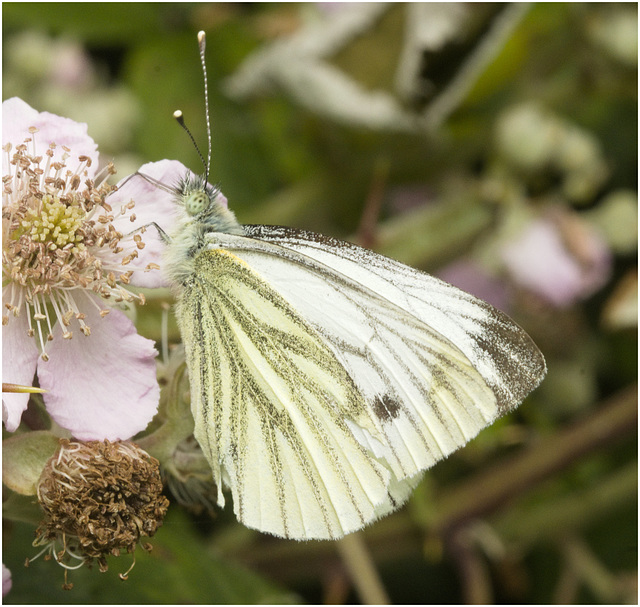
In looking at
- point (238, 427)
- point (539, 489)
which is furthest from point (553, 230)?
point (238, 427)

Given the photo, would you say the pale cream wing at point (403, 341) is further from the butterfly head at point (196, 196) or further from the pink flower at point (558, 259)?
the pink flower at point (558, 259)

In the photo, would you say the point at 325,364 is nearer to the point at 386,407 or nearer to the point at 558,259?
the point at 386,407

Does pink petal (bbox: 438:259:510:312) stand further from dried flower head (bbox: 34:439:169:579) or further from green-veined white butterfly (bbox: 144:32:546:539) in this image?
dried flower head (bbox: 34:439:169:579)

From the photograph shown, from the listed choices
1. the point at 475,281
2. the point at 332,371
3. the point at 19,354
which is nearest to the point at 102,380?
the point at 19,354

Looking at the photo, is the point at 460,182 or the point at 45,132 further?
the point at 460,182

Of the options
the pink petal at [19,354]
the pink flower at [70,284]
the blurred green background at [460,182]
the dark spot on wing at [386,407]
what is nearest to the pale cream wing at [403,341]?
the dark spot on wing at [386,407]

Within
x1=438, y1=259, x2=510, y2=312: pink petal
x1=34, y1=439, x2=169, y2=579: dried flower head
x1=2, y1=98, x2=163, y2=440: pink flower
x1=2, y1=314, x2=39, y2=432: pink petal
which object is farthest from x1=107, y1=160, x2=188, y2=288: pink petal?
x1=438, y1=259, x2=510, y2=312: pink petal
